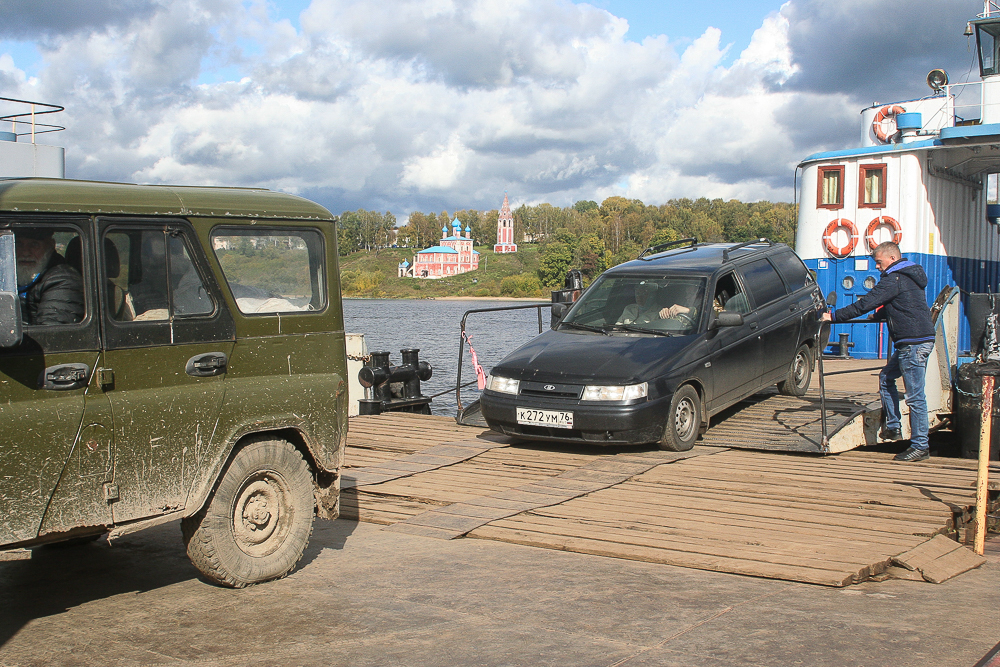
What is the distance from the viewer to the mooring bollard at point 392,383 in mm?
13312

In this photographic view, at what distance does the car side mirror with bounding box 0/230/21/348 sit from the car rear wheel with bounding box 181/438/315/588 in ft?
4.85

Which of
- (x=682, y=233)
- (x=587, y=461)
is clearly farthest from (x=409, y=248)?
(x=587, y=461)

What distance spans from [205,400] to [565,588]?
2.29 meters

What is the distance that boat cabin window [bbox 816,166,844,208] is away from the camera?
18750mm

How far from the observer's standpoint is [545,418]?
9117mm

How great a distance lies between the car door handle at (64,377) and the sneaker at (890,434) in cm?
792

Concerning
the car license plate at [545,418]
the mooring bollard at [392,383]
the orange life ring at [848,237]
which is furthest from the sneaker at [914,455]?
the orange life ring at [848,237]

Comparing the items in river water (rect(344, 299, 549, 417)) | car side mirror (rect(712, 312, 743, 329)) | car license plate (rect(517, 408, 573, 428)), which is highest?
car side mirror (rect(712, 312, 743, 329))

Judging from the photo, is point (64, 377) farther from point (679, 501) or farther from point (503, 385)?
point (503, 385)

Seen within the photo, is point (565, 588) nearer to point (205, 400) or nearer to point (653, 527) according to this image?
point (653, 527)

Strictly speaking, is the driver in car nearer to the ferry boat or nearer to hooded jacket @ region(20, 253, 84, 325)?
hooded jacket @ region(20, 253, 84, 325)

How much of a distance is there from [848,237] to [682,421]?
11.0 m

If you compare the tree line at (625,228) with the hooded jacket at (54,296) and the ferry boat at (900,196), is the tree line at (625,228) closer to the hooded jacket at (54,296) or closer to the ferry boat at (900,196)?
the ferry boat at (900,196)

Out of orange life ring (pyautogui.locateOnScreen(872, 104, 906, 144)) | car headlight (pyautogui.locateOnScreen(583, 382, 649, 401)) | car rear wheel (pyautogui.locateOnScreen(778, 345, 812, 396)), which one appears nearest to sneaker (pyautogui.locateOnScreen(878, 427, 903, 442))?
car rear wheel (pyautogui.locateOnScreen(778, 345, 812, 396))
